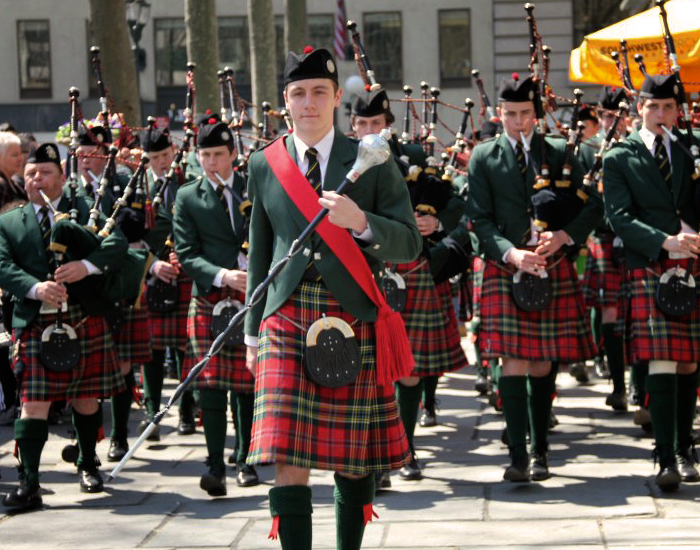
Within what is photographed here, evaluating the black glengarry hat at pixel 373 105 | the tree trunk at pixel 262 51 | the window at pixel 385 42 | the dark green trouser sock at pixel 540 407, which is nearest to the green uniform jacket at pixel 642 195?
the dark green trouser sock at pixel 540 407

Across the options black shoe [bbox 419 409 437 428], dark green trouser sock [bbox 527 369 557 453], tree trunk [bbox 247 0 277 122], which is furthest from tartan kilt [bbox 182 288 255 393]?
tree trunk [bbox 247 0 277 122]

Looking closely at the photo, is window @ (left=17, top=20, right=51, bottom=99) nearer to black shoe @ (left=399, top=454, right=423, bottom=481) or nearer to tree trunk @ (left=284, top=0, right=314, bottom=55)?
tree trunk @ (left=284, top=0, right=314, bottom=55)

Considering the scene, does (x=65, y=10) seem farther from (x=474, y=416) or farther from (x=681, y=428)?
(x=681, y=428)

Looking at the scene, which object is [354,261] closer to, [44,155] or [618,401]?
[44,155]

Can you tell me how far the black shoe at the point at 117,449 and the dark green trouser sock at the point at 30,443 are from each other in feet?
4.09

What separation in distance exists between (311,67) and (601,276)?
17.2 feet

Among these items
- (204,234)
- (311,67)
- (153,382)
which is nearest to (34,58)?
(153,382)

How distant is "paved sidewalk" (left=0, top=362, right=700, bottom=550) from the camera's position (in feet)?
18.3

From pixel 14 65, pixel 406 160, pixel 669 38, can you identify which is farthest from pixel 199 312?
pixel 14 65

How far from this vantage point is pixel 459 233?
7609mm

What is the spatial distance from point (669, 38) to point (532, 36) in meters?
0.68

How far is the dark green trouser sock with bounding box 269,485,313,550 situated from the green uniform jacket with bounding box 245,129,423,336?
1.95 ft

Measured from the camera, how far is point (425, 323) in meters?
7.28

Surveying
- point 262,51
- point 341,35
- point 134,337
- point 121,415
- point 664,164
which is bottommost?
point 121,415
